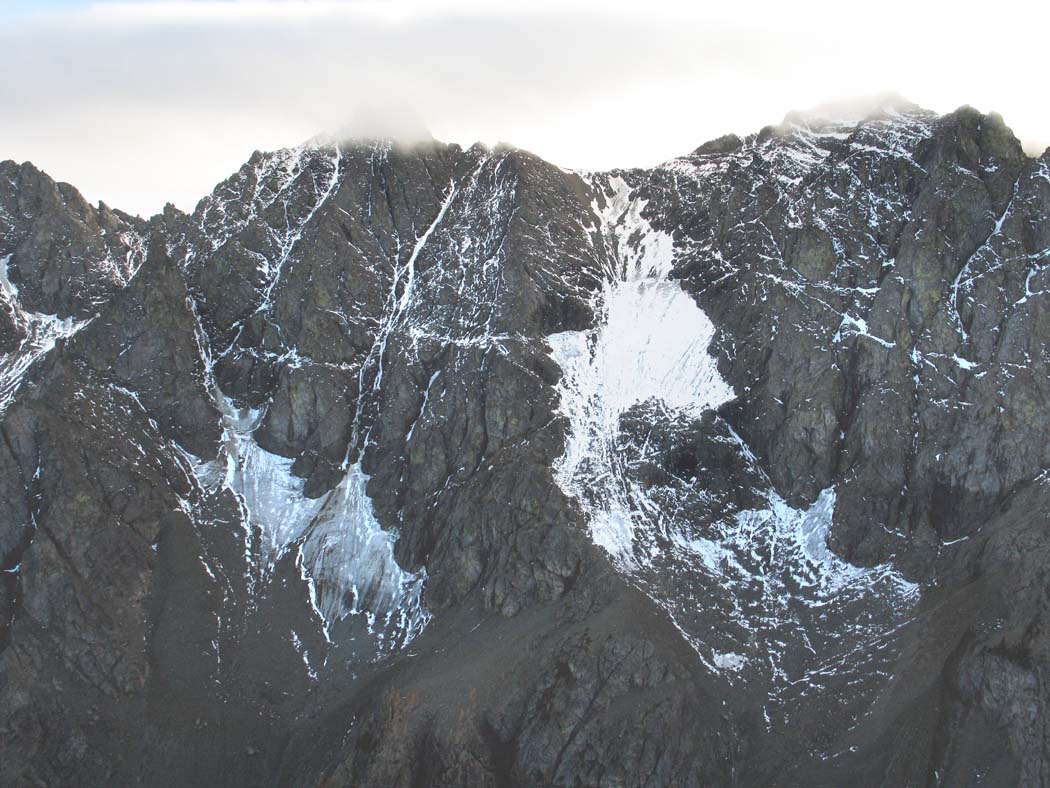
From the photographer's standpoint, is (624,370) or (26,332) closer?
(624,370)

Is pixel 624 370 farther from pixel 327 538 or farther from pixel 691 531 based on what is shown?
pixel 327 538

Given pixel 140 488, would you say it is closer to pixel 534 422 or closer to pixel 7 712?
pixel 7 712

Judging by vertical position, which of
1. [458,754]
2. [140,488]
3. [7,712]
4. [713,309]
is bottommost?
[458,754]

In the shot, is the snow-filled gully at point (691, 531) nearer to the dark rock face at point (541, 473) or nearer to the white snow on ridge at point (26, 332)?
the dark rock face at point (541, 473)

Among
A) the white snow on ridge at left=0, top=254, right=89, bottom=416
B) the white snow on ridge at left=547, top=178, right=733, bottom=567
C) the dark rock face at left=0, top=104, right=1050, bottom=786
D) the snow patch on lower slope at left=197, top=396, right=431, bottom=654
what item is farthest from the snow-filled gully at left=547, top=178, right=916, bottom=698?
the white snow on ridge at left=0, top=254, right=89, bottom=416

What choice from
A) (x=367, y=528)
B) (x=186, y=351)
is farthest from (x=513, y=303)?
(x=186, y=351)

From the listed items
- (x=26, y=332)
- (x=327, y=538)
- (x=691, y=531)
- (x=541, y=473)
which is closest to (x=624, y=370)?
(x=541, y=473)

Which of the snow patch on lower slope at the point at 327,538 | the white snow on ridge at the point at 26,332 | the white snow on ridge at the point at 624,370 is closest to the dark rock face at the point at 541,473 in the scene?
the snow patch on lower slope at the point at 327,538
